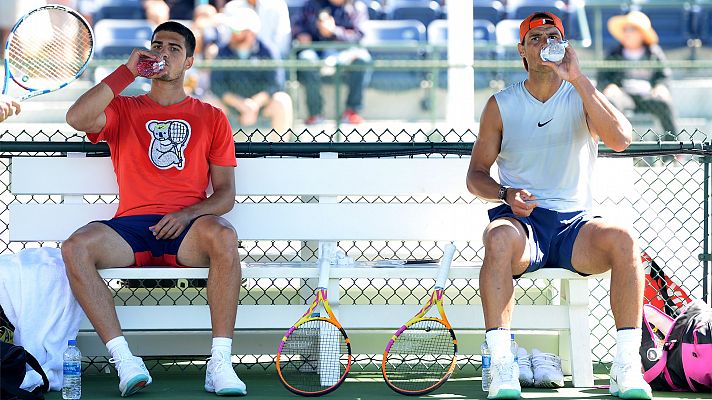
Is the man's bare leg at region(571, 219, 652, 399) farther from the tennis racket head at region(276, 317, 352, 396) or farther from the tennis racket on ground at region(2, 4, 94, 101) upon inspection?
the tennis racket on ground at region(2, 4, 94, 101)

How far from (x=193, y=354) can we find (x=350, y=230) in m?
0.91

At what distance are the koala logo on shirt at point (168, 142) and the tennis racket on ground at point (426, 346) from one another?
125 cm

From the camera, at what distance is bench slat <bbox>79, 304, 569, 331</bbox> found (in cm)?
509

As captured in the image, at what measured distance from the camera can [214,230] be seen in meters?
4.91

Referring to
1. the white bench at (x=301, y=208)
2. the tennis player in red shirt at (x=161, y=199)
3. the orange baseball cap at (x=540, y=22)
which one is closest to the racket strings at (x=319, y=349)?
the tennis player in red shirt at (x=161, y=199)

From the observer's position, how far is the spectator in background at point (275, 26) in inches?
440

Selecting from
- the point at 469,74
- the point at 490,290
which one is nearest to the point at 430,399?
the point at 490,290

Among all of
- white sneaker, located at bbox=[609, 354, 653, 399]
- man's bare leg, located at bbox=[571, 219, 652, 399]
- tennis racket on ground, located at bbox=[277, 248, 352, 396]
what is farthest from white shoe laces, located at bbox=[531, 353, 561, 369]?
tennis racket on ground, located at bbox=[277, 248, 352, 396]

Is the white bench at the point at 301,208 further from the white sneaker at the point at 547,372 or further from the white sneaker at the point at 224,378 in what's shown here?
the white sneaker at the point at 224,378

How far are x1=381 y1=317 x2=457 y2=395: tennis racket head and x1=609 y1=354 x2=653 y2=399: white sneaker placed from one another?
2.11 ft

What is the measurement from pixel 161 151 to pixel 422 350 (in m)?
1.43

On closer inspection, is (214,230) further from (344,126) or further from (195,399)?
(344,126)

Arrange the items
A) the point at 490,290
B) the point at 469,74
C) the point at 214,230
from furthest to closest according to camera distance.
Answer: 1. the point at 469,74
2. the point at 214,230
3. the point at 490,290

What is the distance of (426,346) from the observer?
491 centimetres
